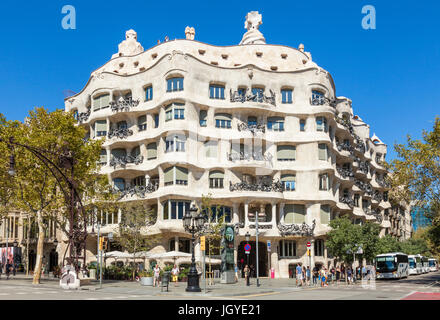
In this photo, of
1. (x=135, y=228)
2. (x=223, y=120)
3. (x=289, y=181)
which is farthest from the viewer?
(x=289, y=181)

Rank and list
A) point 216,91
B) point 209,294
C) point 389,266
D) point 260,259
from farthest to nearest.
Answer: point 260,259
point 216,91
point 389,266
point 209,294

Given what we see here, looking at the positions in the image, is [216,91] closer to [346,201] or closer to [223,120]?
[223,120]

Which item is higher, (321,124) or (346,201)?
(321,124)

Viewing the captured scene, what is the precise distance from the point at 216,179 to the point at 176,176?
4702mm

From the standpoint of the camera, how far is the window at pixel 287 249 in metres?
52.0

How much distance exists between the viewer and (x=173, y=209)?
47.4m

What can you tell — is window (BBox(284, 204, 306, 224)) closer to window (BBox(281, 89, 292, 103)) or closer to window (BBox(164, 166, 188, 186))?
window (BBox(281, 89, 292, 103))

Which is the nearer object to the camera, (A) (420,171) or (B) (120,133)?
(A) (420,171)

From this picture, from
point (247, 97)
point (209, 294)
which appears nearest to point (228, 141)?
point (247, 97)

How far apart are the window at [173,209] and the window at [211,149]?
6.01 m

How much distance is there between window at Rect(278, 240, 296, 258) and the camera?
52.0 meters

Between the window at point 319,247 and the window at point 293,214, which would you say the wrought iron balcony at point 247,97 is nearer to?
the window at point 293,214
